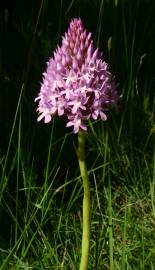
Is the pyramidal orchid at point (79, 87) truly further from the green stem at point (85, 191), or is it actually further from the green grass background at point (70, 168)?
the green grass background at point (70, 168)

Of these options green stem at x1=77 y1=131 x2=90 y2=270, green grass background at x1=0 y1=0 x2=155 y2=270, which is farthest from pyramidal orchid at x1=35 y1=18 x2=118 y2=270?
green grass background at x1=0 y1=0 x2=155 y2=270

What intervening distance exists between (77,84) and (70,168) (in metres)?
0.96

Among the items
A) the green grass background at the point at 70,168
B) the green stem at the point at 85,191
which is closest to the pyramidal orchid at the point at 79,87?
the green stem at the point at 85,191

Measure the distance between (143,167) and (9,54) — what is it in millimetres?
911

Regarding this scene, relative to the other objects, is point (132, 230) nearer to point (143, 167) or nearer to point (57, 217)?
point (57, 217)

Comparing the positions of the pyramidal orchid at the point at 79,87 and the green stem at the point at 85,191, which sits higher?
the pyramidal orchid at the point at 79,87

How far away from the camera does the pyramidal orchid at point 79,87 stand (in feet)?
3.65

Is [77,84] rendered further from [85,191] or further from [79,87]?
[85,191]

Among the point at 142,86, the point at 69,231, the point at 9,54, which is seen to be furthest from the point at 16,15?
the point at 69,231

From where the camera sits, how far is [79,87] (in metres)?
1.11

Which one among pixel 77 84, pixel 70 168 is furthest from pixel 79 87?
pixel 70 168

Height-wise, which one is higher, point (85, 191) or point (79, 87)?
point (79, 87)

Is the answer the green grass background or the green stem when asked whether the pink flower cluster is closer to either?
the green stem

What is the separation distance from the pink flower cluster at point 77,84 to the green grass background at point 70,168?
0.54 ft
